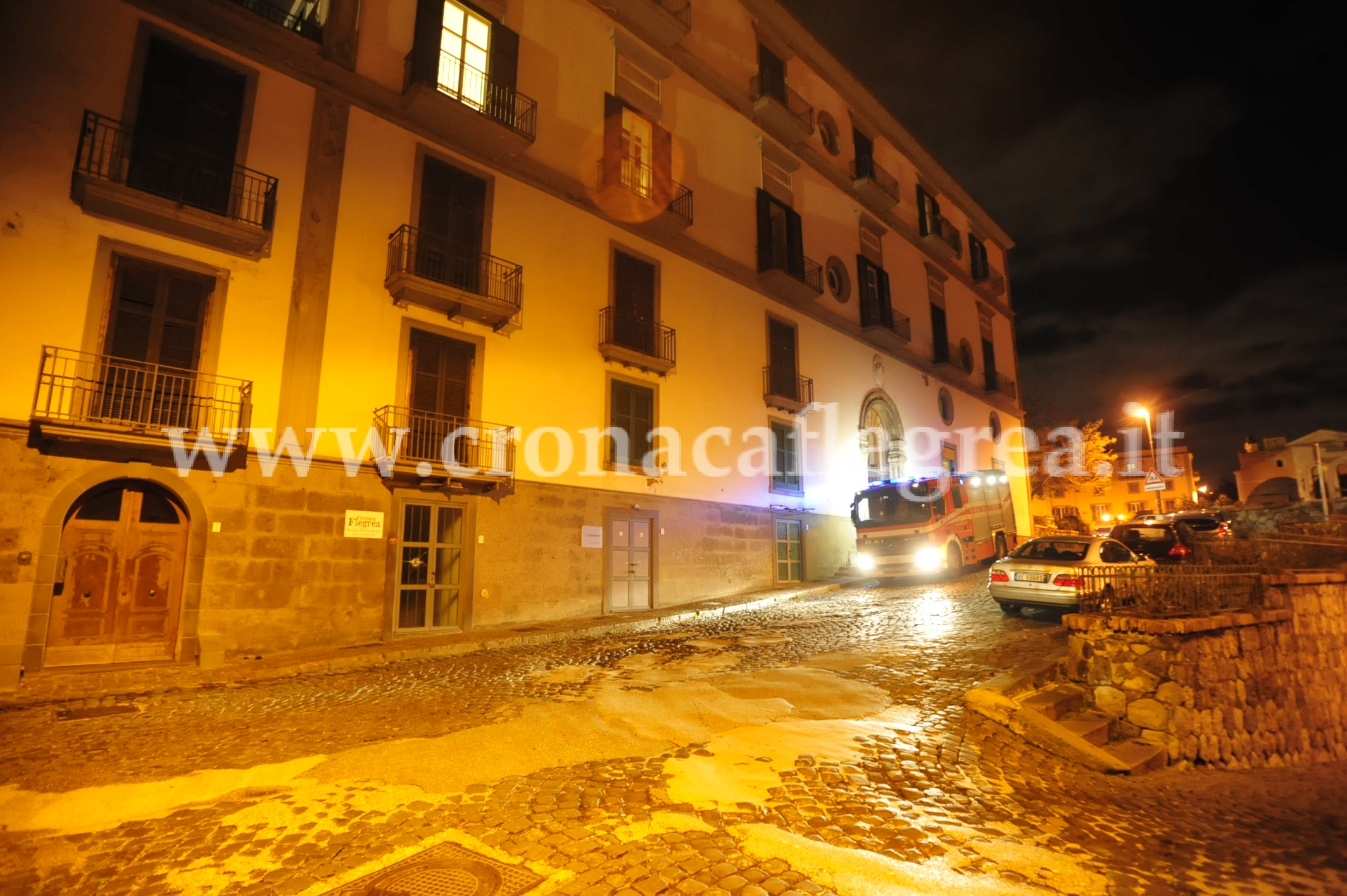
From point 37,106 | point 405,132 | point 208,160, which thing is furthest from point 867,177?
point 37,106

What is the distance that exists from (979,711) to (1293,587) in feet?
25.3

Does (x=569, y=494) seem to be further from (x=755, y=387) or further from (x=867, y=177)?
(x=867, y=177)

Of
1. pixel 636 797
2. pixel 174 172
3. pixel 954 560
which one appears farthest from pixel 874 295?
pixel 636 797

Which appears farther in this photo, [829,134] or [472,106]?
[829,134]

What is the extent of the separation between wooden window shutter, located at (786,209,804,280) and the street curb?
1245cm

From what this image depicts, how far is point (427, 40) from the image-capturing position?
43.4 ft

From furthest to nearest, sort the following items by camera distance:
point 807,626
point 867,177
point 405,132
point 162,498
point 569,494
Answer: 1. point 867,177
2. point 569,494
3. point 405,132
4. point 807,626
5. point 162,498

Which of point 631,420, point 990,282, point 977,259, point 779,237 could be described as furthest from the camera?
point 990,282

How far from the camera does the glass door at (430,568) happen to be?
12.4m

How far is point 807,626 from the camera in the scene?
1252cm

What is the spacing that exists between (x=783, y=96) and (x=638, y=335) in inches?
462

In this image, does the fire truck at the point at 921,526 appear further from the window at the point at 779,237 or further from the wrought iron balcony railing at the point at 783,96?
the wrought iron balcony railing at the point at 783,96

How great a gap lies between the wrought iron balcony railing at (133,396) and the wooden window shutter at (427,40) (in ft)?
23.5

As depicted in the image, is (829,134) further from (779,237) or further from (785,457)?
(785,457)
